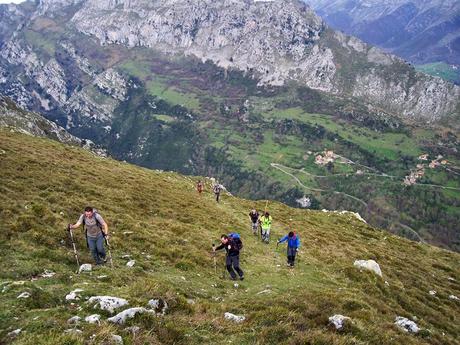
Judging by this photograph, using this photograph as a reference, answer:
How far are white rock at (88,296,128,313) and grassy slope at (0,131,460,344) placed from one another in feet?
1.16

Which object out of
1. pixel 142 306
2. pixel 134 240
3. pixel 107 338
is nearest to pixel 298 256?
pixel 134 240

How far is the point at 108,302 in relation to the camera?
15.4 metres

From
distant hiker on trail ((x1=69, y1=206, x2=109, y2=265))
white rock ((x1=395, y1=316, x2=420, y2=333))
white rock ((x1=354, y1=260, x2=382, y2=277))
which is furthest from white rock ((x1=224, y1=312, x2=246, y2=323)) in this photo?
white rock ((x1=354, y1=260, x2=382, y2=277))

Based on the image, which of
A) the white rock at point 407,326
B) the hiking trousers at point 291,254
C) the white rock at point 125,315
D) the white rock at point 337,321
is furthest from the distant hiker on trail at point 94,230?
the white rock at point 407,326

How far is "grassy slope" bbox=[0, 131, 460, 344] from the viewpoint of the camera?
1466cm

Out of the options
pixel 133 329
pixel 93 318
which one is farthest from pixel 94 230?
pixel 133 329

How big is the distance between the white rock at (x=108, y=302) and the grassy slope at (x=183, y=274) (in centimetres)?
35

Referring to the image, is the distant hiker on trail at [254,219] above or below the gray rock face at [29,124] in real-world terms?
below

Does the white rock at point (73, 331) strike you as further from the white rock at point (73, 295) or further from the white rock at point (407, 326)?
the white rock at point (407, 326)

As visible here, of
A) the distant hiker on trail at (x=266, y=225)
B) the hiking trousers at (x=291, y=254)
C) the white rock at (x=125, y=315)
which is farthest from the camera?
the distant hiker on trail at (x=266, y=225)

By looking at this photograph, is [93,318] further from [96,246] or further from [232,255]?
[232,255]

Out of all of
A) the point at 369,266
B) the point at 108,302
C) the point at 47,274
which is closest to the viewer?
the point at 108,302

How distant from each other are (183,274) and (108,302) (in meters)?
11.4

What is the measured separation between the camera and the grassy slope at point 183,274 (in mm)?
14656
